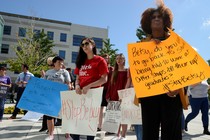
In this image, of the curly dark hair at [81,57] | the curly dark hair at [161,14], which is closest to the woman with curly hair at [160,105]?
the curly dark hair at [161,14]

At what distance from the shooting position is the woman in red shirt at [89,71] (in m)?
3.32

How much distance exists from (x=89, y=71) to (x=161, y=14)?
1337mm

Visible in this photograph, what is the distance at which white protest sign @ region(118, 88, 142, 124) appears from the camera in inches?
166

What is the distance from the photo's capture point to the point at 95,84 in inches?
128

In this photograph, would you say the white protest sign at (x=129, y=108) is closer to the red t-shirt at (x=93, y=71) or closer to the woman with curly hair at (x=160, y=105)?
the red t-shirt at (x=93, y=71)

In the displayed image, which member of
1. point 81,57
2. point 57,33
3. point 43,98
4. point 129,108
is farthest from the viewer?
point 57,33

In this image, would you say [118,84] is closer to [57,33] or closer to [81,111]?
[81,111]

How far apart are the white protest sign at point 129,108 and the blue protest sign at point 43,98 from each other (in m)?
1.12

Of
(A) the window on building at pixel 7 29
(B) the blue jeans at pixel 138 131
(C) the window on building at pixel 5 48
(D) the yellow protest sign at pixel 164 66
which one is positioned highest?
(A) the window on building at pixel 7 29

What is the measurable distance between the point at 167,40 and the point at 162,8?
39 cm

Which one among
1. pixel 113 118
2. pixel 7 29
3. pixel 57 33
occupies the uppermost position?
pixel 57 33

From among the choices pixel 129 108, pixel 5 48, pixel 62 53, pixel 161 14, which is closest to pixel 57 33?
pixel 62 53

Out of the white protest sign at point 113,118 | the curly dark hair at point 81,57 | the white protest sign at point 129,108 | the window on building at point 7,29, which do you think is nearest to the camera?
the curly dark hair at point 81,57

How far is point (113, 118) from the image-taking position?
4.86 meters
